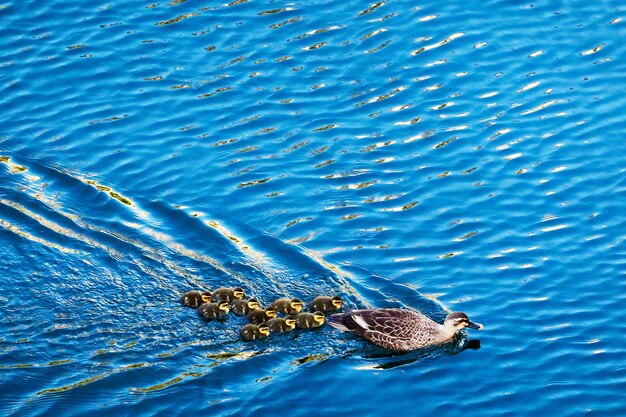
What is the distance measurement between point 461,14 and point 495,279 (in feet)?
20.0

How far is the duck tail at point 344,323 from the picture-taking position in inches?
492

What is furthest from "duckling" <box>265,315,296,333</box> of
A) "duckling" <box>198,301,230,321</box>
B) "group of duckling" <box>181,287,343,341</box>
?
"duckling" <box>198,301,230,321</box>

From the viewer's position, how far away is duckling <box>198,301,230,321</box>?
1234cm

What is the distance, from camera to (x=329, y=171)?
1523 cm

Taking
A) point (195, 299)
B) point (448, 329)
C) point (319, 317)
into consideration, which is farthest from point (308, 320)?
point (448, 329)

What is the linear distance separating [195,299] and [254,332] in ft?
2.59

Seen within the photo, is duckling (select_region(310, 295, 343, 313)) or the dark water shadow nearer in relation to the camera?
the dark water shadow

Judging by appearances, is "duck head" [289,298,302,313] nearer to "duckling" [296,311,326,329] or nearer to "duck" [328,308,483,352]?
"duckling" [296,311,326,329]

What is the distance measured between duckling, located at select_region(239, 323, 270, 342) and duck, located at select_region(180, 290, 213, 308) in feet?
1.95

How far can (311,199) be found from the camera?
14.8m

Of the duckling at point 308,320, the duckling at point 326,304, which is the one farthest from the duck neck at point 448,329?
the duckling at point 308,320

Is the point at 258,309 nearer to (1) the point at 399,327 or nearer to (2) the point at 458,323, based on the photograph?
(1) the point at 399,327

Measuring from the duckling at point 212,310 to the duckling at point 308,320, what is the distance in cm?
75

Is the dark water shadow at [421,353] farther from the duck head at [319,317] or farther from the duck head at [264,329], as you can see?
the duck head at [264,329]
